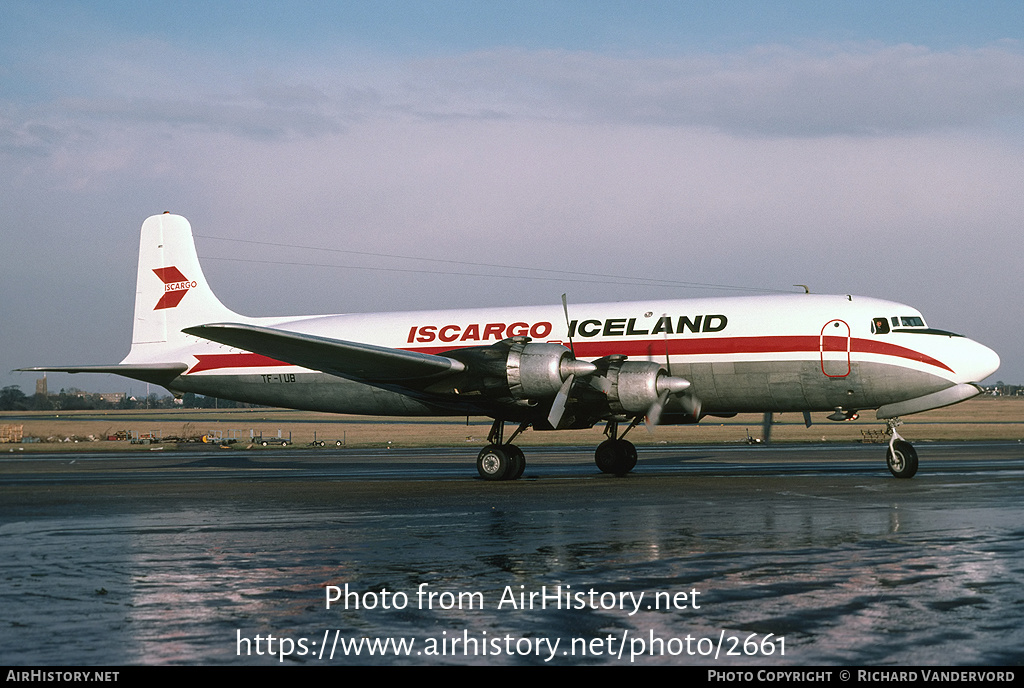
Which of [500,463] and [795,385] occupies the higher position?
[795,385]

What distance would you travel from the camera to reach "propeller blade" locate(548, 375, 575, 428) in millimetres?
22734

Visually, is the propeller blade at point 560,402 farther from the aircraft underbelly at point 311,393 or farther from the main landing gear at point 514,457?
the aircraft underbelly at point 311,393

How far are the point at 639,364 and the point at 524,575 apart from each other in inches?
570

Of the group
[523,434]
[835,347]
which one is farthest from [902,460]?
[523,434]

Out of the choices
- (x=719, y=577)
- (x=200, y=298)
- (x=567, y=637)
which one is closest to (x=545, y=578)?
(x=719, y=577)

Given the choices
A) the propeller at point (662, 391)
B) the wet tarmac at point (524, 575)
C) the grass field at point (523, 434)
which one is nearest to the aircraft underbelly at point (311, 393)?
the propeller at point (662, 391)

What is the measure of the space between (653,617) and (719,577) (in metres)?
2.04

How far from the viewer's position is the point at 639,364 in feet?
79.0

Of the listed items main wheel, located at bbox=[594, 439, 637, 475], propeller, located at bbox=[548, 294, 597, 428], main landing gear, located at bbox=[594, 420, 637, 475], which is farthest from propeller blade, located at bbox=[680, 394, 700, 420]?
propeller, located at bbox=[548, 294, 597, 428]

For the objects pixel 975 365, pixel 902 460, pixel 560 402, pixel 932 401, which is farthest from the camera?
pixel 932 401

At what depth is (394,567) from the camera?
35.1 feet

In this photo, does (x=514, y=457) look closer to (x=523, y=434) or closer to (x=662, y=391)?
(x=662, y=391)

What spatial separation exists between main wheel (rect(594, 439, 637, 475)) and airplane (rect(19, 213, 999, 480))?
0.13 feet

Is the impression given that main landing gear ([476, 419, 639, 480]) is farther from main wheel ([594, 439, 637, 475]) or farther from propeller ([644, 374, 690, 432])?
propeller ([644, 374, 690, 432])
